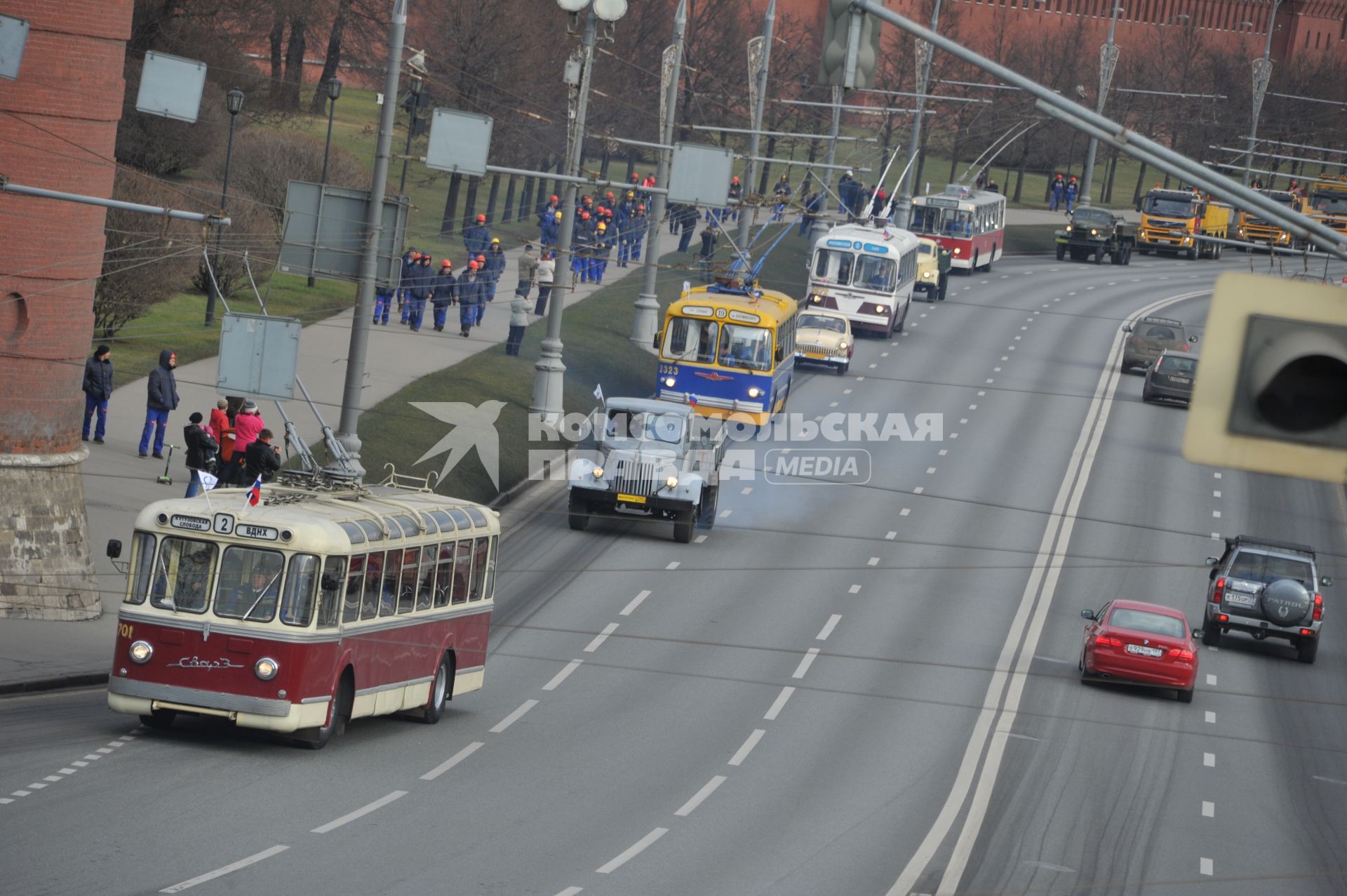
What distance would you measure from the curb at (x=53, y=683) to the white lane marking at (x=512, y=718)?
456 centimetres

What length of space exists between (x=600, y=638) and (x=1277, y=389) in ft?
68.3

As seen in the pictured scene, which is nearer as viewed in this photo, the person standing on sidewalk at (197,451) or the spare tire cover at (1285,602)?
the person standing on sidewalk at (197,451)

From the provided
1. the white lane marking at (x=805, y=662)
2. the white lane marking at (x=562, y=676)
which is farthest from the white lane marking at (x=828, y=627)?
the white lane marking at (x=562, y=676)

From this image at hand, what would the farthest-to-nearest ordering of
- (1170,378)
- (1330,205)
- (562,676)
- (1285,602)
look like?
(1330,205)
(1170,378)
(1285,602)
(562,676)

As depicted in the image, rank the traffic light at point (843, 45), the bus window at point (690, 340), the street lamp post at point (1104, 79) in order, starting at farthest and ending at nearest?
the street lamp post at point (1104, 79), the bus window at point (690, 340), the traffic light at point (843, 45)

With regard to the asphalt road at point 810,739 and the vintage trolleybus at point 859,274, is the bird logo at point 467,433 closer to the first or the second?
the asphalt road at point 810,739

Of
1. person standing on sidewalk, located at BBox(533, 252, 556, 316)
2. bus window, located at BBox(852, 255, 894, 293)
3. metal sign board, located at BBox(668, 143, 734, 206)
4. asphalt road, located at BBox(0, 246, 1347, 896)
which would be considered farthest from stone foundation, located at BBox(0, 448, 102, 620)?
bus window, located at BBox(852, 255, 894, 293)

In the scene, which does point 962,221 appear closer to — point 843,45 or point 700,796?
point 700,796

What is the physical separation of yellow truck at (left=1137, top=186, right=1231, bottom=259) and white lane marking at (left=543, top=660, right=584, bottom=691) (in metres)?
59.2

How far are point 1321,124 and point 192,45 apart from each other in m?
70.1

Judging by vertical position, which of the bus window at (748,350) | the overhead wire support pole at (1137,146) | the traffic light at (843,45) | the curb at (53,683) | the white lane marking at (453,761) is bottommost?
the curb at (53,683)

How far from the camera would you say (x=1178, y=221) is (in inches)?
3177

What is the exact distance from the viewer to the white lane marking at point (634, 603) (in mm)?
28750

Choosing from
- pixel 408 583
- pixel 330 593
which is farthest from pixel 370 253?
pixel 330 593
